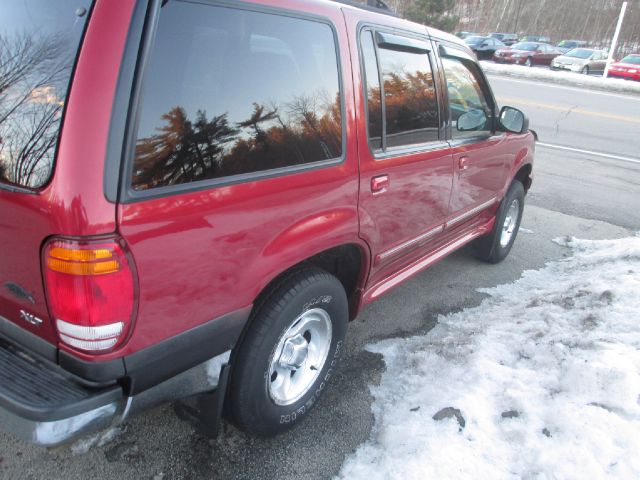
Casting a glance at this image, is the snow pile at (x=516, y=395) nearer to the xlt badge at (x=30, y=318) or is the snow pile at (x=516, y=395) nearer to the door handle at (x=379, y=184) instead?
the door handle at (x=379, y=184)

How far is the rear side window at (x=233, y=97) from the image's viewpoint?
1627mm

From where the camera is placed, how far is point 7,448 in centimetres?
232

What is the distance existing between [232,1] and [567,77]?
23.2m

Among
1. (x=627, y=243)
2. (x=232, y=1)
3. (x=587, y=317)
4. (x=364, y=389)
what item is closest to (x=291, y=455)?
(x=364, y=389)

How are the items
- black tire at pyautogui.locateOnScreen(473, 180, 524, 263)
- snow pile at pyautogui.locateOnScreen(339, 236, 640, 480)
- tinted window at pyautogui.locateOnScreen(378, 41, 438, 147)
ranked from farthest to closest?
black tire at pyautogui.locateOnScreen(473, 180, 524, 263)
tinted window at pyautogui.locateOnScreen(378, 41, 438, 147)
snow pile at pyautogui.locateOnScreen(339, 236, 640, 480)

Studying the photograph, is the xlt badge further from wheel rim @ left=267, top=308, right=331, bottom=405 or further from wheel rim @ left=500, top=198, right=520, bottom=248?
wheel rim @ left=500, top=198, right=520, bottom=248

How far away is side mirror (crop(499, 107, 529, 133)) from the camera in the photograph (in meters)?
3.98

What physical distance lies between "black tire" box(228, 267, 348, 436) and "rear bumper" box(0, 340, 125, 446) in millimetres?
557

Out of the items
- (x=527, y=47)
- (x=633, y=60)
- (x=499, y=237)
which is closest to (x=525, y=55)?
(x=527, y=47)

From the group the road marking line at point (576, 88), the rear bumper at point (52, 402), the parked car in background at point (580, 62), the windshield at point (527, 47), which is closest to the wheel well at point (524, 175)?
the rear bumper at point (52, 402)

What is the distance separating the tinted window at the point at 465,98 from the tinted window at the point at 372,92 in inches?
36.3

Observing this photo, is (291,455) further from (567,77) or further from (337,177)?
(567,77)

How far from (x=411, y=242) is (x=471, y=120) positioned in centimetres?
112

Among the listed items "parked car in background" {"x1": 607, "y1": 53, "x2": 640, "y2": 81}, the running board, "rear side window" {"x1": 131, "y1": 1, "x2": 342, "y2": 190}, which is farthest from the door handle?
"parked car in background" {"x1": 607, "y1": 53, "x2": 640, "y2": 81}
